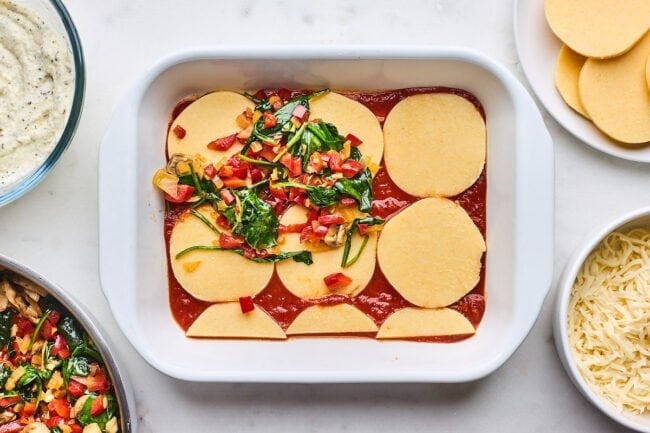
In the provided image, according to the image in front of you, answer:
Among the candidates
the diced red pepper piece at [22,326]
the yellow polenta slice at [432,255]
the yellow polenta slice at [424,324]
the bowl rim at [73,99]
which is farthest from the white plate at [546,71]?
the diced red pepper piece at [22,326]

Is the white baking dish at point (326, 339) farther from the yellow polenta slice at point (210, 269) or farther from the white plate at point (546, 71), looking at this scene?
the white plate at point (546, 71)

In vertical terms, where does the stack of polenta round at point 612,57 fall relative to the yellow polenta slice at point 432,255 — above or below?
above

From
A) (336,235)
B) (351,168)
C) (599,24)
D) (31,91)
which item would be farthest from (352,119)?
(31,91)

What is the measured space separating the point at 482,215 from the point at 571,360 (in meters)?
0.55

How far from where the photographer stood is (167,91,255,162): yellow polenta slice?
2715mm

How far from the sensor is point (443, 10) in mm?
2771

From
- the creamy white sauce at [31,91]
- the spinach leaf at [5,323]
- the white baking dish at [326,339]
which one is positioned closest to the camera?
the white baking dish at [326,339]

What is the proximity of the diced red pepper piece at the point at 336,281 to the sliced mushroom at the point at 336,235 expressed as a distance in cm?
10

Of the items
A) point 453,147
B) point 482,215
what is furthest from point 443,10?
point 482,215

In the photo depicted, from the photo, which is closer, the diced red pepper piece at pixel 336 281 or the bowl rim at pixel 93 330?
the bowl rim at pixel 93 330

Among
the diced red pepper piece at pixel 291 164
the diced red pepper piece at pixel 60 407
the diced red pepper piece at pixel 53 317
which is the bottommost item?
the diced red pepper piece at pixel 60 407

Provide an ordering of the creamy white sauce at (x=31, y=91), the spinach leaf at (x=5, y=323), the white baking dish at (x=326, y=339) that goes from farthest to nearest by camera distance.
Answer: the spinach leaf at (x=5, y=323)
the creamy white sauce at (x=31, y=91)
the white baking dish at (x=326, y=339)

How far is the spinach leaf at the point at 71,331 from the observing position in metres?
2.68

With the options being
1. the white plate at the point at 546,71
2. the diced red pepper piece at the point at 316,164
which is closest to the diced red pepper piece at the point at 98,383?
the diced red pepper piece at the point at 316,164
